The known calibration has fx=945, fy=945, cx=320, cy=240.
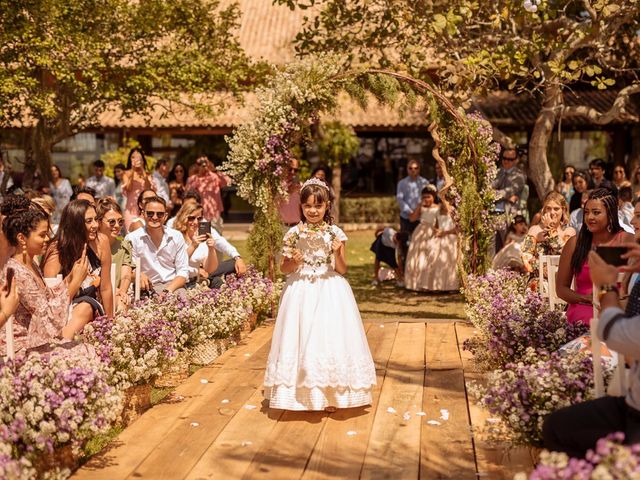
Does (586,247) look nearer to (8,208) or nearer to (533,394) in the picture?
(533,394)

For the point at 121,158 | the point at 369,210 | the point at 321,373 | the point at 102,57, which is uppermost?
the point at 102,57

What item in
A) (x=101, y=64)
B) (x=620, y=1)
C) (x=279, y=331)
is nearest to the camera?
(x=279, y=331)

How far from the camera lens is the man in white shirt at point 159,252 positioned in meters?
9.30

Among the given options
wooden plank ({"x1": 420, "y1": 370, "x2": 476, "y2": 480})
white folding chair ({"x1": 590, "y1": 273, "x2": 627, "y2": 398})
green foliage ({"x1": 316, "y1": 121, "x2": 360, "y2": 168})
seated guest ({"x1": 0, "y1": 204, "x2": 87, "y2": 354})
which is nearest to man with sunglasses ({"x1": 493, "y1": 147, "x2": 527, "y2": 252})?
wooden plank ({"x1": 420, "y1": 370, "x2": 476, "y2": 480})

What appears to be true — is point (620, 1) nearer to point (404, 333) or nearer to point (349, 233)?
point (404, 333)

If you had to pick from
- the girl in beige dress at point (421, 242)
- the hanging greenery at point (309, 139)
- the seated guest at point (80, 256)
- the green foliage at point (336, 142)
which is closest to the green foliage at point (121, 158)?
the green foliage at point (336, 142)

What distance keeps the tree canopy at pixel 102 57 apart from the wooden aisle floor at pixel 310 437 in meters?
10.2

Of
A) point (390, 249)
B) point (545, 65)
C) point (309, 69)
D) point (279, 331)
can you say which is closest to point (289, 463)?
point (279, 331)

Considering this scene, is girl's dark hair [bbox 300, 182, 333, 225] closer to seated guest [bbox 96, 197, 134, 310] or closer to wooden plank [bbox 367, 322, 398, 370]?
wooden plank [bbox 367, 322, 398, 370]

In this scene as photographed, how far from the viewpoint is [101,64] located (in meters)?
17.3

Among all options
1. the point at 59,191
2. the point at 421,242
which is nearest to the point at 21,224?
the point at 421,242

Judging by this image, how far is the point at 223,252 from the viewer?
423 inches

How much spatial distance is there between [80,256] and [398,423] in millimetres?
2780

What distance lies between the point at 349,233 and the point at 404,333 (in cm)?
1744
